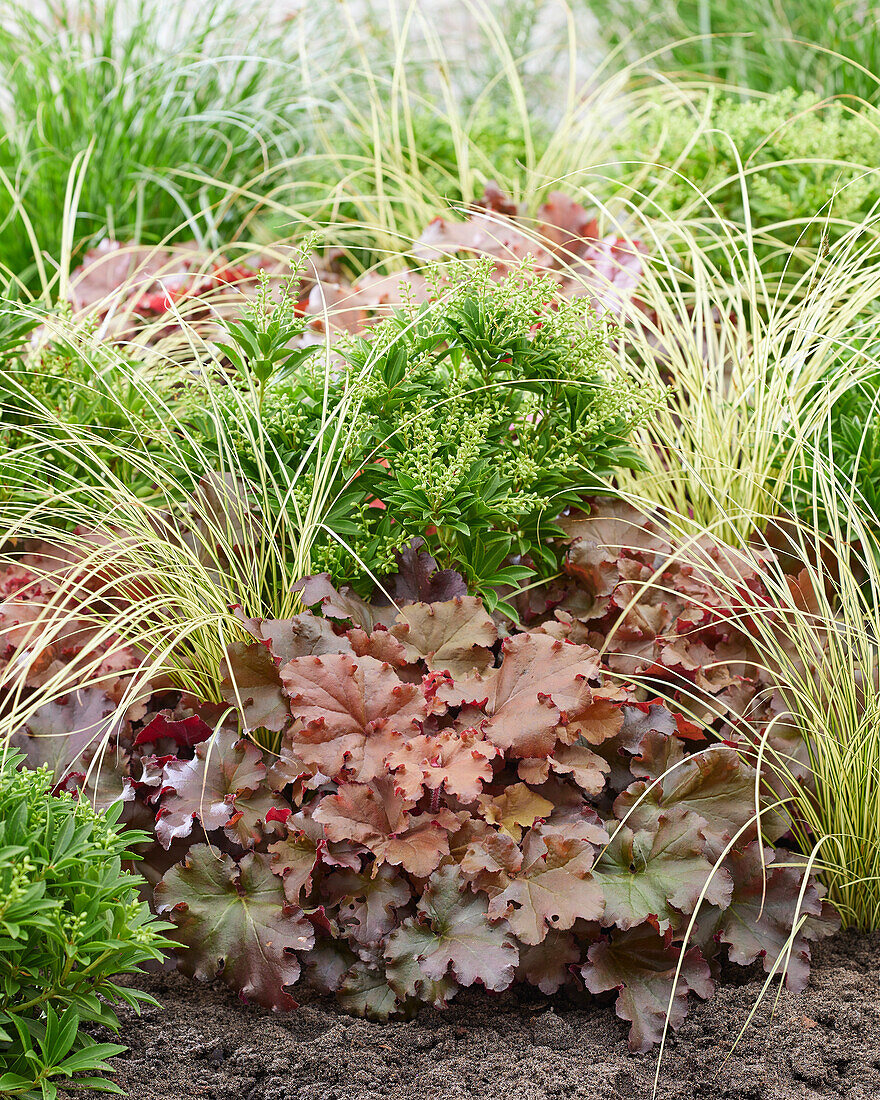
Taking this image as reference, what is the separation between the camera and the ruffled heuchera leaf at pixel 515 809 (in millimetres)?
1647

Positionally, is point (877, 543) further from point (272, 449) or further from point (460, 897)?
point (272, 449)

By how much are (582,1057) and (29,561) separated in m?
1.63

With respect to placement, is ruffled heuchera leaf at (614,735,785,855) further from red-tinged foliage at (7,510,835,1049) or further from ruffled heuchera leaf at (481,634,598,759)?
ruffled heuchera leaf at (481,634,598,759)

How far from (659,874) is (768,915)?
0.23m

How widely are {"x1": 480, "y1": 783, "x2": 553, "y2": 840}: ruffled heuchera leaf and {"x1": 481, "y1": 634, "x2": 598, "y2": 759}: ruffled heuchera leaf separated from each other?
7 cm

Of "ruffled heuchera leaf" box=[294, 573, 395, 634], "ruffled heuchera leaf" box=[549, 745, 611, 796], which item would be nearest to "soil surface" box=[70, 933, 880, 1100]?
"ruffled heuchera leaf" box=[549, 745, 611, 796]

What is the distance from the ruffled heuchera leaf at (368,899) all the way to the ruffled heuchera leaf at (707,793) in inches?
16.8

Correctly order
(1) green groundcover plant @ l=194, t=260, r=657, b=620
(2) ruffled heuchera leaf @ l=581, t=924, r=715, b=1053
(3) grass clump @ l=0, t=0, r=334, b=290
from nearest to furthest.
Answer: (2) ruffled heuchera leaf @ l=581, t=924, r=715, b=1053, (1) green groundcover plant @ l=194, t=260, r=657, b=620, (3) grass clump @ l=0, t=0, r=334, b=290

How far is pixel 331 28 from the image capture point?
511cm

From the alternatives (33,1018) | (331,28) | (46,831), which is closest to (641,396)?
(46,831)

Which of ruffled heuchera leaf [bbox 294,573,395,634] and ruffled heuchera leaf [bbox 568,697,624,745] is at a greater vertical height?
ruffled heuchera leaf [bbox 294,573,395,634]

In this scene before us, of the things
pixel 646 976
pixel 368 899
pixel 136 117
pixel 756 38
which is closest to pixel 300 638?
pixel 368 899

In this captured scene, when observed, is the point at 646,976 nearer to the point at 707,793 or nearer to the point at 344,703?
the point at 707,793

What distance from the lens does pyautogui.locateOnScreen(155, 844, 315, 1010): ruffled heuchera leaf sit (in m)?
1.54
